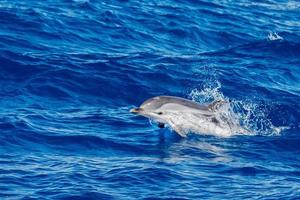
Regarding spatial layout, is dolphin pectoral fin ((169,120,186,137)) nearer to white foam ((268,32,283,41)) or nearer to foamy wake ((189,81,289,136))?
foamy wake ((189,81,289,136))

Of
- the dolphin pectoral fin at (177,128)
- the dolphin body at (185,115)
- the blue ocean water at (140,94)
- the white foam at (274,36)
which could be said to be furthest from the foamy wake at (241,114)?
the white foam at (274,36)

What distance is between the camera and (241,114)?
19.8 meters

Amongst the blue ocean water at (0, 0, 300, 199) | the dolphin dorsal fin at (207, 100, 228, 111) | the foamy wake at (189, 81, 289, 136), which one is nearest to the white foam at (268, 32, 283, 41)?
the blue ocean water at (0, 0, 300, 199)

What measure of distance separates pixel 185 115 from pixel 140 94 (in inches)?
112

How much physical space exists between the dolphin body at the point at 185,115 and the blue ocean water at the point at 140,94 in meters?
0.24

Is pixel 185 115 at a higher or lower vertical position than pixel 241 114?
lower

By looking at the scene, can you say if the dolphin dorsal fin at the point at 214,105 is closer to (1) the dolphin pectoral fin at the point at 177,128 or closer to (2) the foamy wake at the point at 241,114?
(2) the foamy wake at the point at 241,114

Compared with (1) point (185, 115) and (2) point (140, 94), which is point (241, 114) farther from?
(2) point (140, 94)

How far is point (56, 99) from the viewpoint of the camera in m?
19.6

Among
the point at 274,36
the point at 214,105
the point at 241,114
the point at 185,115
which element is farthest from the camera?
the point at 274,36

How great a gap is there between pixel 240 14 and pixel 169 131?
1275 cm

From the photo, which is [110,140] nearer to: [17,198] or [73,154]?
[73,154]

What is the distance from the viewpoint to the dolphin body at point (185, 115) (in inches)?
699

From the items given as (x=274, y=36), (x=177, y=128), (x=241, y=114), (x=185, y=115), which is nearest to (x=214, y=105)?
(x=185, y=115)
